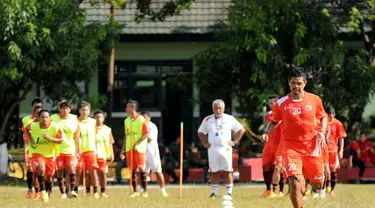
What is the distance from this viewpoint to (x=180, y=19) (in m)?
37.3

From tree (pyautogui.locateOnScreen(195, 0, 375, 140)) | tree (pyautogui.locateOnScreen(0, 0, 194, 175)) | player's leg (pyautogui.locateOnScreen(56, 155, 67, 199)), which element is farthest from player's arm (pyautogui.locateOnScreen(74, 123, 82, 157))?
tree (pyautogui.locateOnScreen(195, 0, 375, 140))

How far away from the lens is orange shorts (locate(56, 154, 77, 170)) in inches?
885

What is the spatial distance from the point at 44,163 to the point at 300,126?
7.55 meters

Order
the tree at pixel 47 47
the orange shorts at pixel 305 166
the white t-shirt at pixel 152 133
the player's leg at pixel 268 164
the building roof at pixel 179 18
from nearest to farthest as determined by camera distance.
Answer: the orange shorts at pixel 305 166, the player's leg at pixel 268 164, the white t-shirt at pixel 152 133, the tree at pixel 47 47, the building roof at pixel 179 18

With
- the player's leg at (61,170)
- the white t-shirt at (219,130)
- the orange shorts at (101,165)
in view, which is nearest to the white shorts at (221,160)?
the white t-shirt at (219,130)

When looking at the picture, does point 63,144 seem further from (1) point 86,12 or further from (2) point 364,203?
(1) point 86,12

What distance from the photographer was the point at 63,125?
22312 mm

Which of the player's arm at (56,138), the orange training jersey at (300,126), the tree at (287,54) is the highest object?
the tree at (287,54)

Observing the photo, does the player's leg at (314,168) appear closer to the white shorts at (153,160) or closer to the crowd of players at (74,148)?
the crowd of players at (74,148)

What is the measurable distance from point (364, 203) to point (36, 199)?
6367 mm

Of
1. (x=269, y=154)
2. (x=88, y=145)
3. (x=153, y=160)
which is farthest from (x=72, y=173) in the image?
(x=269, y=154)

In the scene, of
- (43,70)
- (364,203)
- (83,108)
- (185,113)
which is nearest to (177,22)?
(185,113)

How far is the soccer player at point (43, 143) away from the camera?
21.4 m

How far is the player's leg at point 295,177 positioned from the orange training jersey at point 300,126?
0.14 meters
